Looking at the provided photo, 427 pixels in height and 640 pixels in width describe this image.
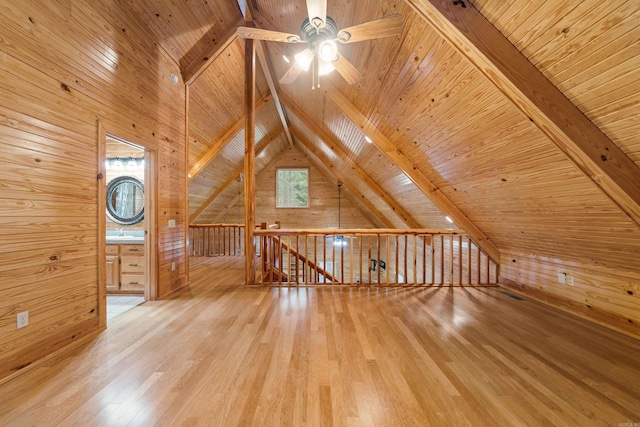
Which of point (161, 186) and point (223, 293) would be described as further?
point (223, 293)

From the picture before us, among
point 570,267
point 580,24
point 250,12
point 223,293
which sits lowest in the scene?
point 223,293

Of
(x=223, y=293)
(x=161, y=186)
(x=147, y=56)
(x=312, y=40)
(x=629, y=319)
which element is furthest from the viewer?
(x=223, y=293)

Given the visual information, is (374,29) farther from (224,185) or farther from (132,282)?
(224,185)

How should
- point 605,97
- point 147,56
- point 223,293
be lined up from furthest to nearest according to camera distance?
point 223,293
point 147,56
point 605,97

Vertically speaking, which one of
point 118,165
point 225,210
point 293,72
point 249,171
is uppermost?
point 293,72

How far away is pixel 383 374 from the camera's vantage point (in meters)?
1.69

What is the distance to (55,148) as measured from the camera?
6.23 feet

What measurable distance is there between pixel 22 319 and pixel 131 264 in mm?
1830

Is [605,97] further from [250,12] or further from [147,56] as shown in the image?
[147,56]

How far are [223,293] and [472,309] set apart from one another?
3.16 meters

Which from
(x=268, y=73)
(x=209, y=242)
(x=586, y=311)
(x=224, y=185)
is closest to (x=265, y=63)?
(x=268, y=73)

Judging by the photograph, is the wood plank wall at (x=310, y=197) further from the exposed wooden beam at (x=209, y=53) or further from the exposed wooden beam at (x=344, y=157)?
the exposed wooden beam at (x=209, y=53)

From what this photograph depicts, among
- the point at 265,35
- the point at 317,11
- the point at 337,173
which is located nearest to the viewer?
the point at 317,11

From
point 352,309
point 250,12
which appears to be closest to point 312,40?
point 250,12
